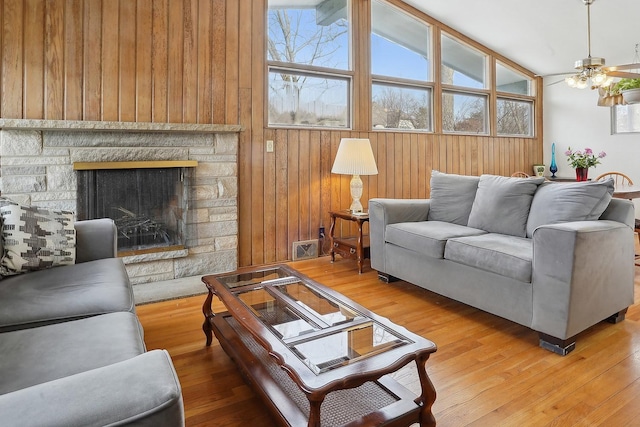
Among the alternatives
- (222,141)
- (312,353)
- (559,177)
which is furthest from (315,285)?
(559,177)

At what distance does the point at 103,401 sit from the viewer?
2.19ft

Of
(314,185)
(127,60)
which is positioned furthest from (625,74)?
(127,60)

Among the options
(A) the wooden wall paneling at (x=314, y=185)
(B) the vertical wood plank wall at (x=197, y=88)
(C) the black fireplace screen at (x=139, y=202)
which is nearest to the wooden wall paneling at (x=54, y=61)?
(B) the vertical wood plank wall at (x=197, y=88)

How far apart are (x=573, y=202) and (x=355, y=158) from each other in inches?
72.3

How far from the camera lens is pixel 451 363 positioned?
197 centimetres

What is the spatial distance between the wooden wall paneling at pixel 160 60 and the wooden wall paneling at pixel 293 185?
1.16 metres

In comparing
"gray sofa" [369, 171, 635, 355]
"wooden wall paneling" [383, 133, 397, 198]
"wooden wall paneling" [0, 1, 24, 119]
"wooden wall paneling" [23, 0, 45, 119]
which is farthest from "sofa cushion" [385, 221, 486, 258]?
"wooden wall paneling" [0, 1, 24, 119]

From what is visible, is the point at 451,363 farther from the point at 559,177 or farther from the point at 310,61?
A: the point at 559,177

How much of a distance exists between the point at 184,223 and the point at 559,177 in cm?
521

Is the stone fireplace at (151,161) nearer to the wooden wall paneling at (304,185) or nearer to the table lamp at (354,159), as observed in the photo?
the wooden wall paneling at (304,185)

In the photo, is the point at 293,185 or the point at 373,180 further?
the point at 373,180

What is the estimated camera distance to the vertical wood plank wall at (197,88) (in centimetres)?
283

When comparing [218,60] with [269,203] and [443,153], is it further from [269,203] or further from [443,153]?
[443,153]

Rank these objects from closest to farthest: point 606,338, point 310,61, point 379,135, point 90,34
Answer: point 606,338, point 90,34, point 310,61, point 379,135
